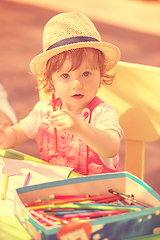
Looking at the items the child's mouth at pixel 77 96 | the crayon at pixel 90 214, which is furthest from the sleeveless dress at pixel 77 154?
the crayon at pixel 90 214

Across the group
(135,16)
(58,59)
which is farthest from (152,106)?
(135,16)

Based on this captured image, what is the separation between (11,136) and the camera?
1004 mm

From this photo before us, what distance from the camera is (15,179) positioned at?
78 cm

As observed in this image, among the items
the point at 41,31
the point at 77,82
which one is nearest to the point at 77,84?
the point at 77,82

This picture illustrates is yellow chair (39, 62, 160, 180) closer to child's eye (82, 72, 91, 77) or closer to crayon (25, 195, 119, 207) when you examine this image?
child's eye (82, 72, 91, 77)

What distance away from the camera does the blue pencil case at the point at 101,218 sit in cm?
47

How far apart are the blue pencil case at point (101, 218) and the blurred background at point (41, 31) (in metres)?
1.25

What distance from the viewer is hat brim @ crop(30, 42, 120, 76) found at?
2.70ft

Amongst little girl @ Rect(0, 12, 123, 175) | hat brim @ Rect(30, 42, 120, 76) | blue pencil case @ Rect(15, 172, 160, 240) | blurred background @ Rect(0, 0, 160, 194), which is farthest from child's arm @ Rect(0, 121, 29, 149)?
blurred background @ Rect(0, 0, 160, 194)

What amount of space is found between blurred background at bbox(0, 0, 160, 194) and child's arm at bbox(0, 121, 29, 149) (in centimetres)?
100

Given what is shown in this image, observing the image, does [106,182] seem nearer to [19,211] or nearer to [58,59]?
[19,211]

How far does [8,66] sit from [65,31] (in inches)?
76.3

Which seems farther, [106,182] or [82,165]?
[82,165]

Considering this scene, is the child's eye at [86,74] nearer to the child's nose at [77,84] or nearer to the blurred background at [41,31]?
the child's nose at [77,84]
